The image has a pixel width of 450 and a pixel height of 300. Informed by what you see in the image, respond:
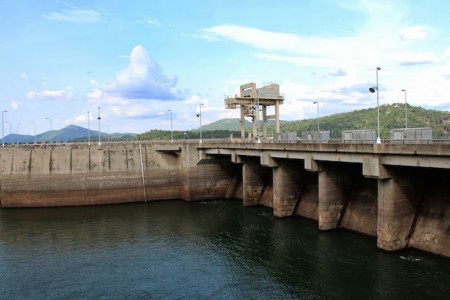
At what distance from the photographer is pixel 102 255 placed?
122 ft

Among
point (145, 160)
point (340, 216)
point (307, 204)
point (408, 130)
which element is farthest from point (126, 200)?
point (408, 130)

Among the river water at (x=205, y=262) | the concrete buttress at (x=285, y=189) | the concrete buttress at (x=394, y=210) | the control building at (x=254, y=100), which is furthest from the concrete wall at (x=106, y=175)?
the concrete buttress at (x=394, y=210)

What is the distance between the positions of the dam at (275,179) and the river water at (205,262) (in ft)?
7.31

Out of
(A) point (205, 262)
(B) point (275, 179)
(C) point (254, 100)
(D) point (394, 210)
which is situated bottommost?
(A) point (205, 262)

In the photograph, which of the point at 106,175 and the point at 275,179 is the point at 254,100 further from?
the point at 106,175

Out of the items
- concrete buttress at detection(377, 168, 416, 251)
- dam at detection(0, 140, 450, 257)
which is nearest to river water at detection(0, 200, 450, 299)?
concrete buttress at detection(377, 168, 416, 251)

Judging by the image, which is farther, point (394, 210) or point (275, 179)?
point (275, 179)

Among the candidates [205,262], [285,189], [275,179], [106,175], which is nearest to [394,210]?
[285,189]

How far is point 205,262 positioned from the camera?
113 feet

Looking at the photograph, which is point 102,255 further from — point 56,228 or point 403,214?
point 403,214

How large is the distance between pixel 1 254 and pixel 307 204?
34052mm

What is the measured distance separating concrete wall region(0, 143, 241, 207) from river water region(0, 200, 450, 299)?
420 inches

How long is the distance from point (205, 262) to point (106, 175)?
34.7 m

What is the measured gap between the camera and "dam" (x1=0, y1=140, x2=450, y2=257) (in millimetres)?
33094
